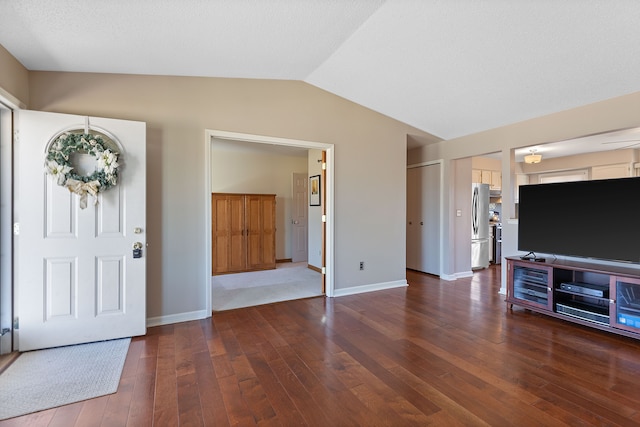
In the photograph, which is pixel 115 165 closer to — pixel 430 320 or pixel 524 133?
pixel 430 320

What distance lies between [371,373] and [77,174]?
2981 mm

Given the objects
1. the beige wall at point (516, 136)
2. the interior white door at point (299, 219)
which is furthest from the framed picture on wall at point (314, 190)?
the beige wall at point (516, 136)

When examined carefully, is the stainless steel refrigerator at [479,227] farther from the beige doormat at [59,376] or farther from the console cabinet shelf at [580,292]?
the beige doormat at [59,376]

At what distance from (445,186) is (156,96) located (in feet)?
14.6

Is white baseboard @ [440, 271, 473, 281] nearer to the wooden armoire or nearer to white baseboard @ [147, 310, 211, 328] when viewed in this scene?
the wooden armoire

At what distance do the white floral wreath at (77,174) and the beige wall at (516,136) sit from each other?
4694 mm

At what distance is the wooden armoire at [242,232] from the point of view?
18.9 ft

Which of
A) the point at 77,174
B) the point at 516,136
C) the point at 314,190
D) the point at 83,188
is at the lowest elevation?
the point at 83,188

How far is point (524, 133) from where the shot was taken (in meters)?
4.01

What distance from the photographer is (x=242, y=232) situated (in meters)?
5.96

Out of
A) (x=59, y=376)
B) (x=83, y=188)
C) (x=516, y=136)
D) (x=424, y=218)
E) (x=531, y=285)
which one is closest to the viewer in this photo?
(x=59, y=376)

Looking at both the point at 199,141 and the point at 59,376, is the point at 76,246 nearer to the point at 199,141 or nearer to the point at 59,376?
the point at 59,376

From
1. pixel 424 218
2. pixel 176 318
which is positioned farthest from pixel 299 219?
pixel 176 318

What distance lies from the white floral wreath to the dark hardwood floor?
1.47 m
